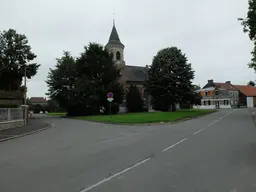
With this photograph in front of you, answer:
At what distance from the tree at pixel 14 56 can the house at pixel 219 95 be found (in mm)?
72517

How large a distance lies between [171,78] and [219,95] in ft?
188

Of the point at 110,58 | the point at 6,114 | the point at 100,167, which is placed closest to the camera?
the point at 100,167

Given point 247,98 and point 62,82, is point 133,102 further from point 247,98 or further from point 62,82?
point 247,98

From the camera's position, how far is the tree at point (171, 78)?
52.3 metres

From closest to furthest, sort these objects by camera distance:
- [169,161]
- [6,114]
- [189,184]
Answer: [189,184], [169,161], [6,114]

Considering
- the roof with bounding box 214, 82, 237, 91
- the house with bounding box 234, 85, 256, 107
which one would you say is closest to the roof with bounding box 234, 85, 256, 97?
A: the house with bounding box 234, 85, 256, 107

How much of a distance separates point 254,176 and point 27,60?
48.8 m

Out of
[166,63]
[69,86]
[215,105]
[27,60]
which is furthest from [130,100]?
[215,105]

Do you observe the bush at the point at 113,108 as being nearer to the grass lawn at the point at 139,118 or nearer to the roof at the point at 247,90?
the grass lawn at the point at 139,118

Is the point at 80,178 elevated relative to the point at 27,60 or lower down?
lower down

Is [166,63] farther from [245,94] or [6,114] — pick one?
[245,94]

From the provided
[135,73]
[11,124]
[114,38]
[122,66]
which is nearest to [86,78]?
[11,124]

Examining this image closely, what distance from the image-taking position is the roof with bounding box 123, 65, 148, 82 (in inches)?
3033

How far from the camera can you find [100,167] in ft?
25.9
